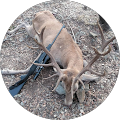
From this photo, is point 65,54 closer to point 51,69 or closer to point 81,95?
point 51,69

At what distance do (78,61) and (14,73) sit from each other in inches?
91.7

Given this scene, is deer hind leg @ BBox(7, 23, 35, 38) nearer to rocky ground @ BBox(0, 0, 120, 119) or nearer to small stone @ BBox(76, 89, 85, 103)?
rocky ground @ BBox(0, 0, 120, 119)

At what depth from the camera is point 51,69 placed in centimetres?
489

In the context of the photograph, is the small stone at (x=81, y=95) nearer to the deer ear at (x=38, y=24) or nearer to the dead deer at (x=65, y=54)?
the dead deer at (x=65, y=54)

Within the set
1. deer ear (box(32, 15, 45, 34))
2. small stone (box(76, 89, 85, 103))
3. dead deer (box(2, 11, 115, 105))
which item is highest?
deer ear (box(32, 15, 45, 34))

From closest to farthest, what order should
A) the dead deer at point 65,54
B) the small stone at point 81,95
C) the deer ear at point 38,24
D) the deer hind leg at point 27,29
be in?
the dead deer at point 65,54
the small stone at point 81,95
the deer ear at point 38,24
the deer hind leg at point 27,29

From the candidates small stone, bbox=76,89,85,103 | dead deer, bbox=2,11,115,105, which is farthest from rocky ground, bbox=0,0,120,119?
dead deer, bbox=2,11,115,105

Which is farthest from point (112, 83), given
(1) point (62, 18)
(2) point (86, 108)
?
(1) point (62, 18)

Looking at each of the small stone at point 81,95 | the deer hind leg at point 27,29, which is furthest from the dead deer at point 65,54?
the small stone at point 81,95

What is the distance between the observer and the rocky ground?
405 centimetres

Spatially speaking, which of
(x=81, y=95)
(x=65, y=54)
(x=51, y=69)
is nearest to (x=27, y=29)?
(x=51, y=69)

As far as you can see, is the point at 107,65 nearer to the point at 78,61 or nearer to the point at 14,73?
the point at 78,61

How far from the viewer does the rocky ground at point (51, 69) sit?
4.05 m

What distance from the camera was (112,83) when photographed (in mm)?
4691
